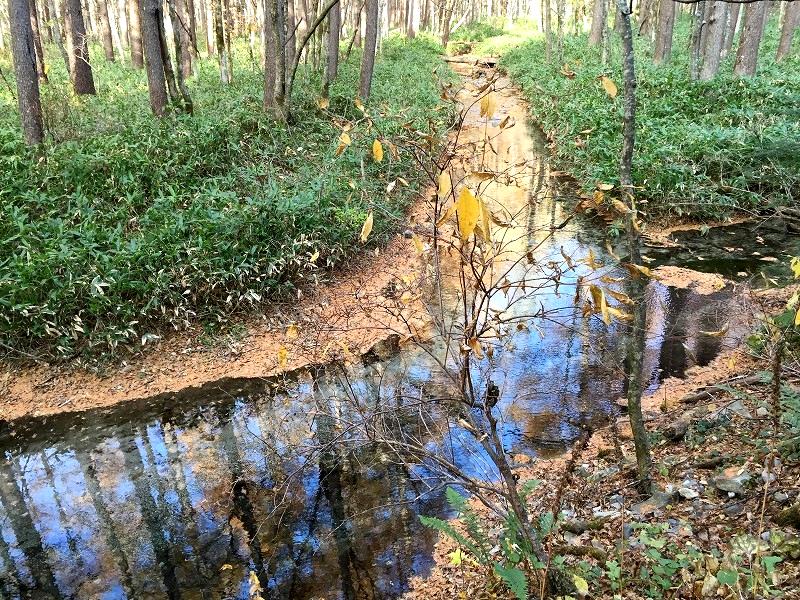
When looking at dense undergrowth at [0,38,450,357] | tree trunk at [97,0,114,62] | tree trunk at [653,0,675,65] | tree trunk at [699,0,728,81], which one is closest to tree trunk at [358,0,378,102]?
dense undergrowth at [0,38,450,357]

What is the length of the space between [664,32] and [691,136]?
9.50 m

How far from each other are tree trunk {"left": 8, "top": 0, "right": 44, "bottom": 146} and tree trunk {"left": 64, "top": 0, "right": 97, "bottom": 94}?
15.5 feet

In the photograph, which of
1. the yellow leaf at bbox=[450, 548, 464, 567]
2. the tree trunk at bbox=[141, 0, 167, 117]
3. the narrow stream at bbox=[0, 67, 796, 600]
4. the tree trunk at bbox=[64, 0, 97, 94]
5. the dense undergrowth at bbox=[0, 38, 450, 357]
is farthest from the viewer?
the tree trunk at bbox=[64, 0, 97, 94]

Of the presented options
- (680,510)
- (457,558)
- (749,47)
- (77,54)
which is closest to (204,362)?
(457,558)

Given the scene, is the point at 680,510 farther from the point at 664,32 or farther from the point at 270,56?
the point at 664,32

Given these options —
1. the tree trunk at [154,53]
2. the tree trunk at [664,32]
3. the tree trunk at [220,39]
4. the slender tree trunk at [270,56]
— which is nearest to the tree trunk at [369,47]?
the slender tree trunk at [270,56]

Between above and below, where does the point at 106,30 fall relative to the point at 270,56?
above

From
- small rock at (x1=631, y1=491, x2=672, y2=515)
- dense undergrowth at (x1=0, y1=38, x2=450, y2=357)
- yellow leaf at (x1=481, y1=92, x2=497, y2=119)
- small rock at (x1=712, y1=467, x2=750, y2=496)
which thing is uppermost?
yellow leaf at (x1=481, y1=92, x2=497, y2=119)

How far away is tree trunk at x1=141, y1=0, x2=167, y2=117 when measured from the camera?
10.4 meters

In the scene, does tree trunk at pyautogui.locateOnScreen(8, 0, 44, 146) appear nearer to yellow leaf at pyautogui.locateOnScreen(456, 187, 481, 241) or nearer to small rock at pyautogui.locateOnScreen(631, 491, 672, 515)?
yellow leaf at pyautogui.locateOnScreen(456, 187, 481, 241)

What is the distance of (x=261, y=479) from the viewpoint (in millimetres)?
5164

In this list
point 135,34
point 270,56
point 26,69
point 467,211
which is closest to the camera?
point 467,211

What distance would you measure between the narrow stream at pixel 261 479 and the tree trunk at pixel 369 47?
9.32 m

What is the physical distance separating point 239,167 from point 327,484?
6.63 meters
